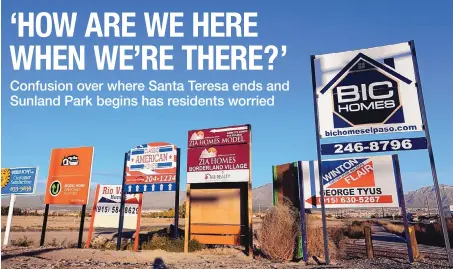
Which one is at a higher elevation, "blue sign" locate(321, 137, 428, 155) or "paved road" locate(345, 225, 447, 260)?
"blue sign" locate(321, 137, 428, 155)

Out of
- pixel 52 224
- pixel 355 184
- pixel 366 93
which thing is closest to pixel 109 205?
pixel 355 184

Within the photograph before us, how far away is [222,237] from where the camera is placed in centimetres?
1438

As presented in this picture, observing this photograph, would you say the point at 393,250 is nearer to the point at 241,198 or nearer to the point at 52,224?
the point at 241,198

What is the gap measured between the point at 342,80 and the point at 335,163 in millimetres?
2576

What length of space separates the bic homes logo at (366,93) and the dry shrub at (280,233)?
11.0 feet

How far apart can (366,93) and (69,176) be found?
541 inches

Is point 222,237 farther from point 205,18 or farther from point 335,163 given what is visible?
point 205,18

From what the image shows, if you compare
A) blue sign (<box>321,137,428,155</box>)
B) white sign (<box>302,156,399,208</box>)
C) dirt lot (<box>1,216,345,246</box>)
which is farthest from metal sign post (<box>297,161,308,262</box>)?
blue sign (<box>321,137,428,155</box>)

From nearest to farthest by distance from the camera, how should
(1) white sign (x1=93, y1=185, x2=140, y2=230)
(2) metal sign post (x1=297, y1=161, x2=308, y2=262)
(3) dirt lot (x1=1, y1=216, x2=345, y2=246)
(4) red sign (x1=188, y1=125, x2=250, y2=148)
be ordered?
(2) metal sign post (x1=297, y1=161, x2=308, y2=262)
(4) red sign (x1=188, y1=125, x2=250, y2=148)
(1) white sign (x1=93, y1=185, x2=140, y2=230)
(3) dirt lot (x1=1, y1=216, x2=345, y2=246)

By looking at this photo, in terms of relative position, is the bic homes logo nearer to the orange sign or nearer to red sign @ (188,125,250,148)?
red sign @ (188,125,250,148)

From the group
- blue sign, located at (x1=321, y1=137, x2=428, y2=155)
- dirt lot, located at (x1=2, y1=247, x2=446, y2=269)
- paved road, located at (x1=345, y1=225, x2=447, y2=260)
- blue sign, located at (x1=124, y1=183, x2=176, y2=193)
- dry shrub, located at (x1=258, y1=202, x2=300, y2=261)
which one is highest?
blue sign, located at (x1=321, y1=137, x2=428, y2=155)

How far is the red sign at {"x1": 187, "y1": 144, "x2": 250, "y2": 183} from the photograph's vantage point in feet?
46.8

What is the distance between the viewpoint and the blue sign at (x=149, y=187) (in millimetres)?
15572

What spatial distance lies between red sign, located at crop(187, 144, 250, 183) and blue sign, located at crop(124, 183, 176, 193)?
2.91ft
